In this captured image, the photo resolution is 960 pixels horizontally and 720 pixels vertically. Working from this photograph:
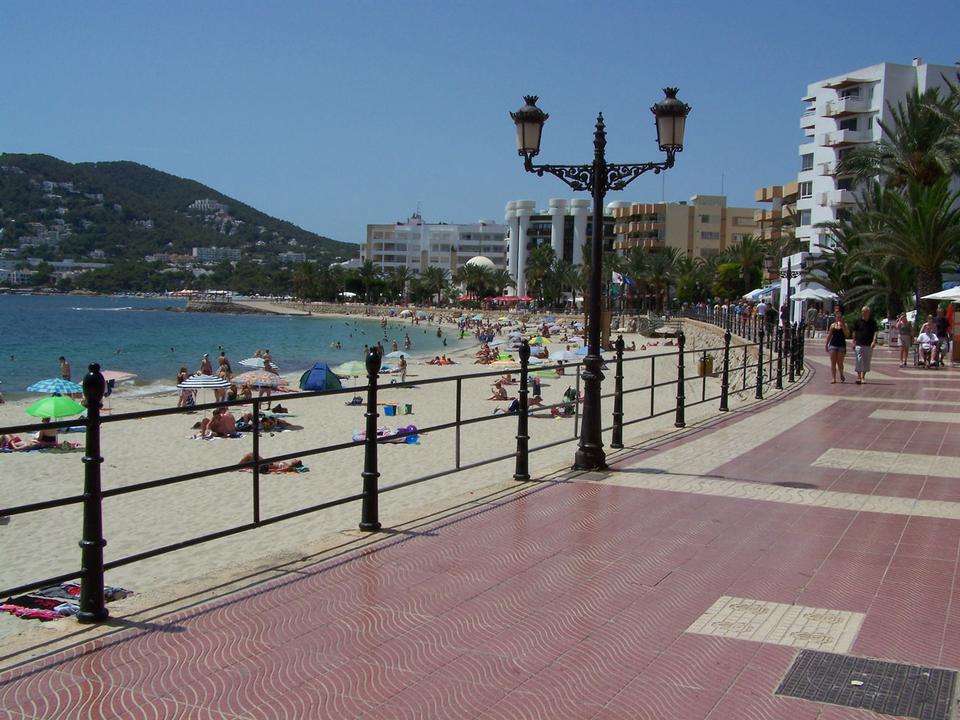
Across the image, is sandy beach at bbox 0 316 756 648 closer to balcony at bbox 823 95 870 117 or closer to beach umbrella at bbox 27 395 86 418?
beach umbrella at bbox 27 395 86 418

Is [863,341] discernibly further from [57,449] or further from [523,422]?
[57,449]

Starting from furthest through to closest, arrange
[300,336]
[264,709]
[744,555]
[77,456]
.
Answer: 1. [300,336]
2. [77,456]
3. [744,555]
4. [264,709]

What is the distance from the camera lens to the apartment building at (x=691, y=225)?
111 m

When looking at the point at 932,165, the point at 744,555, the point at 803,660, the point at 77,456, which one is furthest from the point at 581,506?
the point at 932,165

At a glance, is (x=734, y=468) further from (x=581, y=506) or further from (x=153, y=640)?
(x=153, y=640)

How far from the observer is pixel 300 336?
326 feet

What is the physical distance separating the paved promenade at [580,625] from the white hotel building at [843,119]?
57.1m

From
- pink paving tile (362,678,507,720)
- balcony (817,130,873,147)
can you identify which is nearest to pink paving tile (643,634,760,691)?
pink paving tile (362,678,507,720)

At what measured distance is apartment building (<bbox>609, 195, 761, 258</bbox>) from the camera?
11062cm

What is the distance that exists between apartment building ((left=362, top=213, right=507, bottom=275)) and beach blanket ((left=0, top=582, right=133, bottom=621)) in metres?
147

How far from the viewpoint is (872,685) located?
4512mm

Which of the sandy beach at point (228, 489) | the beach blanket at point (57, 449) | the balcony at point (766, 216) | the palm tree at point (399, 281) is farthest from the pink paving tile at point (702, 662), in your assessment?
the palm tree at point (399, 281)

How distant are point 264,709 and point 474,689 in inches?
37.1

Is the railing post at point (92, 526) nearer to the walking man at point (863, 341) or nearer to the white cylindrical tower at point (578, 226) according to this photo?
the walking man at point (863, 341)
